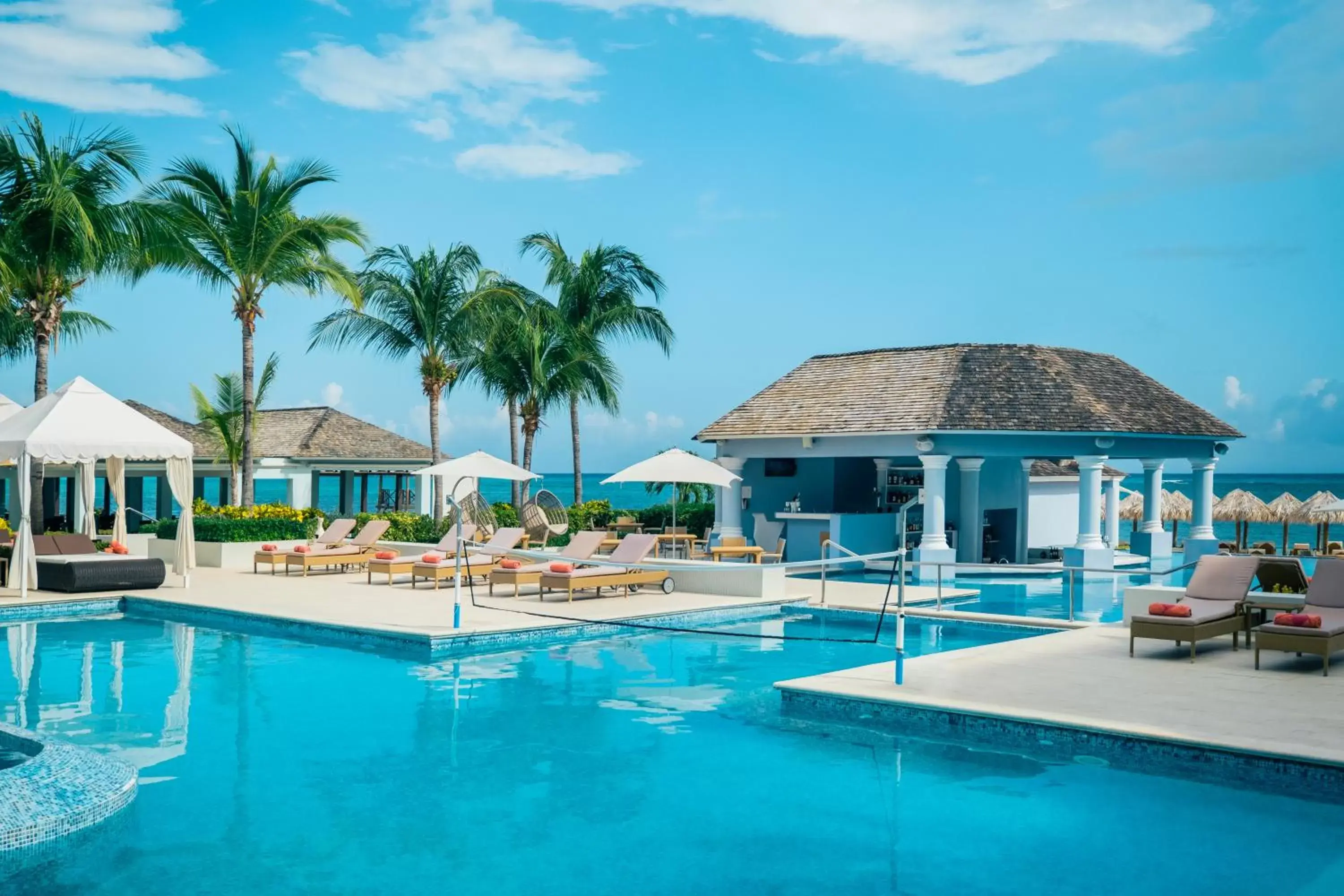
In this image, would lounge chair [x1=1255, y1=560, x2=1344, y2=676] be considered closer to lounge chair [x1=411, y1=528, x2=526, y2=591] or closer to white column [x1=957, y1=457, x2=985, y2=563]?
lounge chair [x1=411, y1=528, x2=526, y2=591]

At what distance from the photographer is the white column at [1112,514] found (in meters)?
28.7

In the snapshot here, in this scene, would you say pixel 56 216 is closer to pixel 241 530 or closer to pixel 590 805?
pixel 241 530

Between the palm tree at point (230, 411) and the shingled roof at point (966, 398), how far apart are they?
17.1 m

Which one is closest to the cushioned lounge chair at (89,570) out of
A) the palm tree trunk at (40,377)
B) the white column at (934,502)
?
the palm tree trunk at (40,377)

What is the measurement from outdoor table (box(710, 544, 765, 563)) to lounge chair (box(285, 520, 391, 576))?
6.35 meters

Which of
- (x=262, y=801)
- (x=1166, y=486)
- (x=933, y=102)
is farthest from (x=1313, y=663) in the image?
(x=1166, y=486)

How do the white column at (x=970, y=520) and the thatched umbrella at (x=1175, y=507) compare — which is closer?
the white column at (x=970, y=520)

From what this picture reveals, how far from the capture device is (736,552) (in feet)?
74.6

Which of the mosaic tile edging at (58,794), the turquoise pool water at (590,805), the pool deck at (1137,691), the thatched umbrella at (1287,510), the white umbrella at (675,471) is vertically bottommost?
the turquoise pool water at (590,805)

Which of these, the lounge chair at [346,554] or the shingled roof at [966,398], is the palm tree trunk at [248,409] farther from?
the shingled roof at [966,398]

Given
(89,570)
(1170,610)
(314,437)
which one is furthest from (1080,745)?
(314,437)

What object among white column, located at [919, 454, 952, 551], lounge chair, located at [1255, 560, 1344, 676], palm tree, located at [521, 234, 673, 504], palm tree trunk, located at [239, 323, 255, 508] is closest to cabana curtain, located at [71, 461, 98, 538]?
palm tree trunk, located at [239, 323, 255, 508]

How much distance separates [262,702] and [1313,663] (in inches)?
406

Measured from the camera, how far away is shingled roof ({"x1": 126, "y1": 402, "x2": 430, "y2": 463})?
38375 mm
